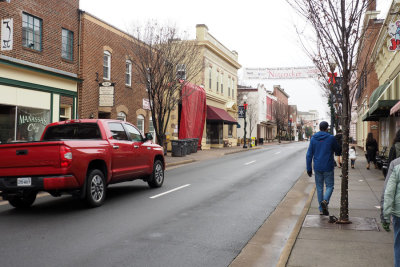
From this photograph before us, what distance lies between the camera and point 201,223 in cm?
721

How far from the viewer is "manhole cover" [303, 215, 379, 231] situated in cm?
665

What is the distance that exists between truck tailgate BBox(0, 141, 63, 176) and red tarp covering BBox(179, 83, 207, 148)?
70.4ft

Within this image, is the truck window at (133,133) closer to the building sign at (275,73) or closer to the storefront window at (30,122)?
the storefront window at (30,122)

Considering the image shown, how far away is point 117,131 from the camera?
32.2ft

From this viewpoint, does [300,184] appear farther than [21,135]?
No

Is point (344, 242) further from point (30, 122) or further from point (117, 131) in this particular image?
point (30, 122)

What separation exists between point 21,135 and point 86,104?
445cm

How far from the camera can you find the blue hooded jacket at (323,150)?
24.4 feet

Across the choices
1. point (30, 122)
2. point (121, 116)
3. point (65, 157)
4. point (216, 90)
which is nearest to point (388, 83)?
A: point (121, 116)

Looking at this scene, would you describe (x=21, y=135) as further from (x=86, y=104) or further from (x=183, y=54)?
(x=183, y=54)

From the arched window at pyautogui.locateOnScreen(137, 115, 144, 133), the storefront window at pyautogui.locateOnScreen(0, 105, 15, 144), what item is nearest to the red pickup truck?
the storefront window at pyautogui.locateOnScreen(0, 105, 15, 144)

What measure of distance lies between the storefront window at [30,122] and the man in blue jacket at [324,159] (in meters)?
12.6

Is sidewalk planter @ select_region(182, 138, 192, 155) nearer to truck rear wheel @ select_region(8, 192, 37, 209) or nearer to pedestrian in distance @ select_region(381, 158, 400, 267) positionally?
truck rear wheel @ select_region(8, 192, 37, 209)

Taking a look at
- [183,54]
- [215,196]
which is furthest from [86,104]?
[215,196]
